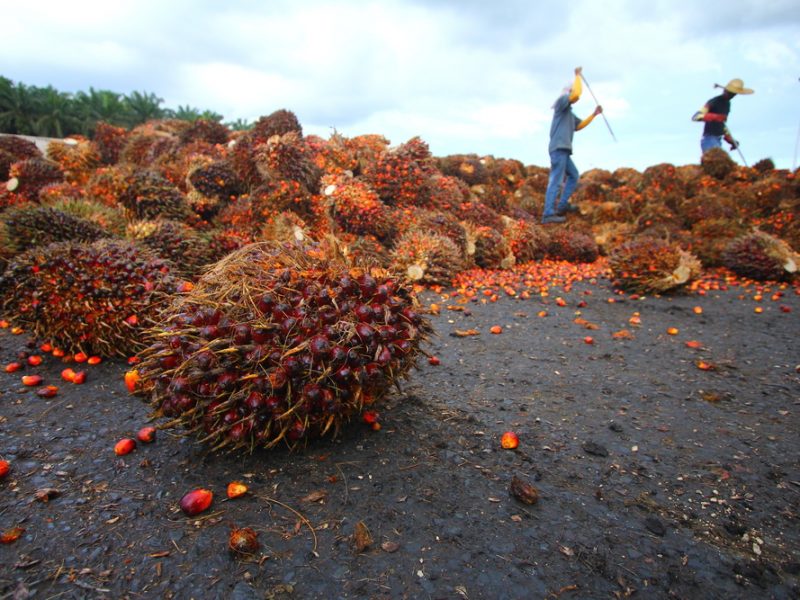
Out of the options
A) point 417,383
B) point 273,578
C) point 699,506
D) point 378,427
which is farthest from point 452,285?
point 273,578

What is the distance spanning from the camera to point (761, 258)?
254 inches

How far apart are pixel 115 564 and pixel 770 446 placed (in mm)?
3111

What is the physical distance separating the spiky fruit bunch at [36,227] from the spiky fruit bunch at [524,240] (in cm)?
642

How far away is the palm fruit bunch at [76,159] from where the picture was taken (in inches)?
327

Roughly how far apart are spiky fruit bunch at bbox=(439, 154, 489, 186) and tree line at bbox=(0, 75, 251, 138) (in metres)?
9.29

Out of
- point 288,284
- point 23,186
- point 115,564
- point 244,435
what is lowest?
point 115,564

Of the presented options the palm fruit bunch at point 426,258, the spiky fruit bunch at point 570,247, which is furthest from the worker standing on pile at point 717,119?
the palm fruit bunch at point 426,258

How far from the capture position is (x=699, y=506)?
1954 mm

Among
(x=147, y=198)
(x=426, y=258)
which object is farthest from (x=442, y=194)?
(x=147, y=198)

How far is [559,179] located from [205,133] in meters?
7.91

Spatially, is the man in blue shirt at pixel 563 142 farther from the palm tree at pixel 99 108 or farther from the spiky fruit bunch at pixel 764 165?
the palm tree at pixel 99 108

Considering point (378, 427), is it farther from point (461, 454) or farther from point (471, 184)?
point (471, 184)

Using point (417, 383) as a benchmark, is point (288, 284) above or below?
above

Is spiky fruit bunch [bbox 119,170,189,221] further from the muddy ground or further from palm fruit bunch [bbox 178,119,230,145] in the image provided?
palm fruit bunch [bbox 178,119,230,145]
